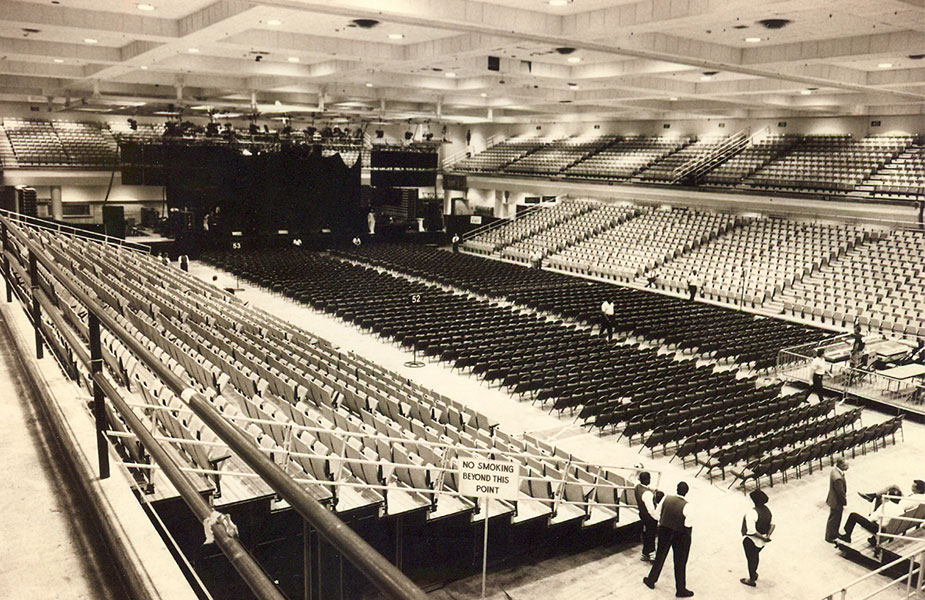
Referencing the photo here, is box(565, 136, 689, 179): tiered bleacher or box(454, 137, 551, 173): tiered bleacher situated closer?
box(565, 136, 689, 179): tiered bleacher

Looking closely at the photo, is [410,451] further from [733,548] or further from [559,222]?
[559,222]

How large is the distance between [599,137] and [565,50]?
25.9 metres

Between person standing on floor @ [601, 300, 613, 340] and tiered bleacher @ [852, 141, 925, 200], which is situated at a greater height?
tiered bleacher @ [852, 141, 925, 200]

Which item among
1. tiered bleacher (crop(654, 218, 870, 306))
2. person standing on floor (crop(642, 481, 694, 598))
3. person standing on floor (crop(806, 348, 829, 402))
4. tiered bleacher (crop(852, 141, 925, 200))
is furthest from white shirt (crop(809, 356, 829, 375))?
tiered bleacher (crop(852, 141, 925, 200))

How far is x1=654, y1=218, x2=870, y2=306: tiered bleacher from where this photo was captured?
83.1ft

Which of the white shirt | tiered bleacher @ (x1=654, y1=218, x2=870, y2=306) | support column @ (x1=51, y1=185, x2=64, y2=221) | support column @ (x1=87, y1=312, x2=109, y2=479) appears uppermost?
support column @ (x1=51, y1=185, x2=64, y2=221)

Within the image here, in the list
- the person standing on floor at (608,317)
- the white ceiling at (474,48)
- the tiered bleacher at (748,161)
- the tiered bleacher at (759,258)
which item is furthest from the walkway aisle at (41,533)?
the tiered bleacher at (748,161)

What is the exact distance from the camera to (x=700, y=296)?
86.7 feet

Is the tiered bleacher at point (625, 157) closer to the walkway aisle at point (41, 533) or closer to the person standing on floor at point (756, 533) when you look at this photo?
the person standing on floor at point (756, 533)

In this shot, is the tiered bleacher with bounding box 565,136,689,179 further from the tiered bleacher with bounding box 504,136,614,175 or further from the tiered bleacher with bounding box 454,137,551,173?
the tiered bleacher with bounding box 454,137,551,173

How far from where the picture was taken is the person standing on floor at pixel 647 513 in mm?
8758

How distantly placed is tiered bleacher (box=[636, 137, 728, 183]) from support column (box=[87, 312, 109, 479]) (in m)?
34.1

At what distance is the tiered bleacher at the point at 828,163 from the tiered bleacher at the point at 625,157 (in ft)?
23.0

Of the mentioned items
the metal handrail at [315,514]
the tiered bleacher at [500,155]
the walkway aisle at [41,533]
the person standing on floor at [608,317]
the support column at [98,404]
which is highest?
the tiered bleacher at [500,155]
